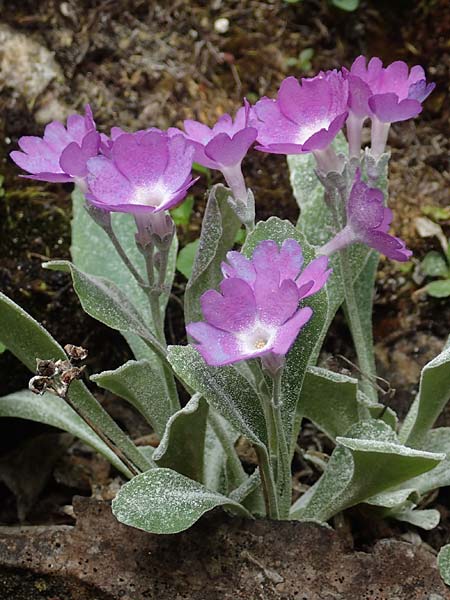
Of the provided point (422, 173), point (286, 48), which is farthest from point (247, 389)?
point (286, 48)

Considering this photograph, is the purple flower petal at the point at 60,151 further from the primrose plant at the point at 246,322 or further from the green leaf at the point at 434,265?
the green leaf at the point at 434,265

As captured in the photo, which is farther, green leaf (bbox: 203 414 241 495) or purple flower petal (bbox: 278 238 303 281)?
green leaf (bbox: 203 414 241 495)

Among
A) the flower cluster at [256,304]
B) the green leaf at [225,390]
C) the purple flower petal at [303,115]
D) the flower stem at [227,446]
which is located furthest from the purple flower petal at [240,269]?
the flower stem at [227,446]

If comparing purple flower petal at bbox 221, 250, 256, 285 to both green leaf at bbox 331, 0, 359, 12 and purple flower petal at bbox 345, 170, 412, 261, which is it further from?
green leaf at bbox 331, 0, 359, 12

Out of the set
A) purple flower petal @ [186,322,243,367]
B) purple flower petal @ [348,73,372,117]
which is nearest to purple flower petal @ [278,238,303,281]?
purple flower petal @ [186,322,243,367]

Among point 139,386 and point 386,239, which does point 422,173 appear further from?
point 139,386

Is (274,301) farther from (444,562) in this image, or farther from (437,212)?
(437,212)

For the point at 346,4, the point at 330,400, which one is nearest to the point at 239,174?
the point at 330,400
